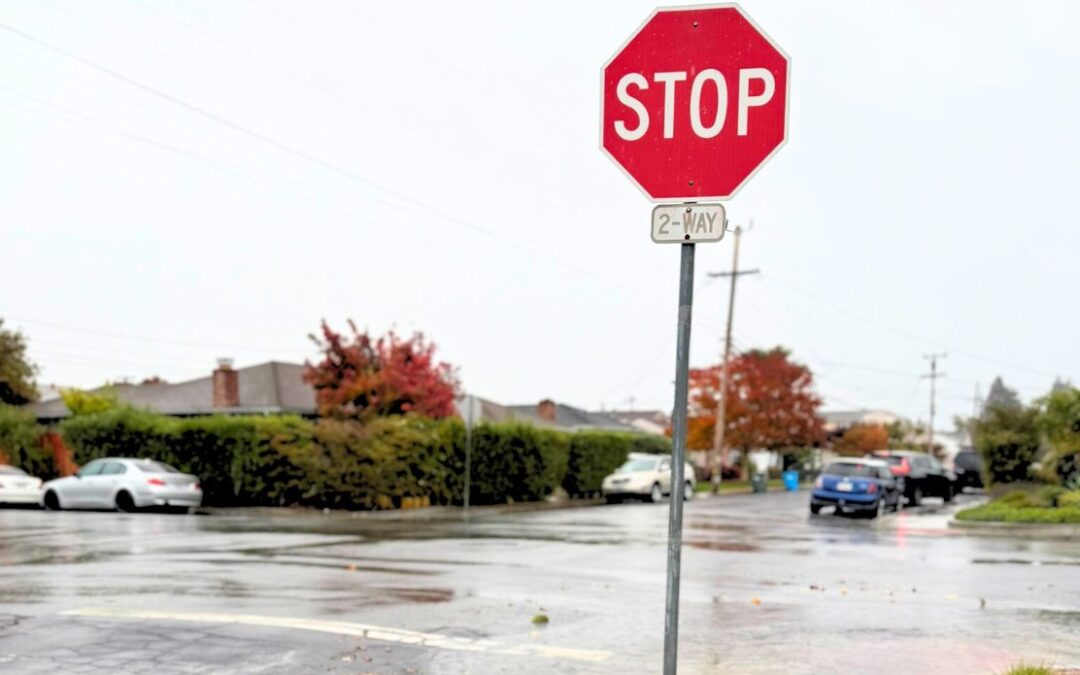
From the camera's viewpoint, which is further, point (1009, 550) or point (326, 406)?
point (326, 406)

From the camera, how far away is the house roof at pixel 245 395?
49.0m

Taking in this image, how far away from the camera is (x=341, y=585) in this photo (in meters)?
12.7

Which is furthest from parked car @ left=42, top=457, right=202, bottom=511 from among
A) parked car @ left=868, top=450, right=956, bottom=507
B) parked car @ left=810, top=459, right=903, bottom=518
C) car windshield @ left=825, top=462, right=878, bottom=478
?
parked car @ left=868, top=450, right=956, bottom=507

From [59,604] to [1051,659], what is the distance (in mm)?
8113

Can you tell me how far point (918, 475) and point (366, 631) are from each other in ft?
110

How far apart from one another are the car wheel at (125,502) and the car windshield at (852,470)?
17.8 m

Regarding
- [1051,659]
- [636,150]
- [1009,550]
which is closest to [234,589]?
[1051,659]

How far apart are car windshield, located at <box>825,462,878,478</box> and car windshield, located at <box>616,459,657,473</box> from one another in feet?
29.3

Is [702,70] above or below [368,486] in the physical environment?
above

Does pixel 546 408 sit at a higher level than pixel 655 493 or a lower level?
higher

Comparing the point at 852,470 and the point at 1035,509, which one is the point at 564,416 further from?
the point at 1035,509

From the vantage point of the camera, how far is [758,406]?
208ft

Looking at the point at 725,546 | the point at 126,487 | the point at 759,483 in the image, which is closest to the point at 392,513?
the point at 126,487

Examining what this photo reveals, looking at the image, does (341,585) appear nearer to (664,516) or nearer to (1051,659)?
(1051,659)
